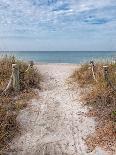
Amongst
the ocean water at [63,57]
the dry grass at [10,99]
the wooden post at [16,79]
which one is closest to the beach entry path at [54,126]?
the dry grass at [10,99]

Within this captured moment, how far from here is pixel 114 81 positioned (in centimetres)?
1155

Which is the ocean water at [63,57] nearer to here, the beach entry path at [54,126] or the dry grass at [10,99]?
the dry grass at [10,99]

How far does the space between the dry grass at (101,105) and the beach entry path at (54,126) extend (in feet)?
0.74

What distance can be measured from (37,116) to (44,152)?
2.11 meters

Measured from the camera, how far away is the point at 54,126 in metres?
8.98

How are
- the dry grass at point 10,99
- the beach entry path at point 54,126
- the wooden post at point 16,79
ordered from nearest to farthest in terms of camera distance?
the beach entry path at point 54,126 → the dry grass at point 10,99 → the wooden post at point 16,79

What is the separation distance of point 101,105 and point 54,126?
5.65ft

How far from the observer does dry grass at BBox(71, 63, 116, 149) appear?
8.20m

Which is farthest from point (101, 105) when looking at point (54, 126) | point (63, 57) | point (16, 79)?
point (63, 57)

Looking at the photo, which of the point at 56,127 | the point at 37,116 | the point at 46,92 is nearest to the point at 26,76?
the point at 46,92

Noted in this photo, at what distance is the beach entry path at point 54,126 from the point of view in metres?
7.80

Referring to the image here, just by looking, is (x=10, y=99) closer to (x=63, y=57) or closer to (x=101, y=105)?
(x=101, y=105)

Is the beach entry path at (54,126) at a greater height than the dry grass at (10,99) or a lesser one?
lesser

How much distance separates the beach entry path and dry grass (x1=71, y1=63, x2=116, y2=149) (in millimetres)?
226
